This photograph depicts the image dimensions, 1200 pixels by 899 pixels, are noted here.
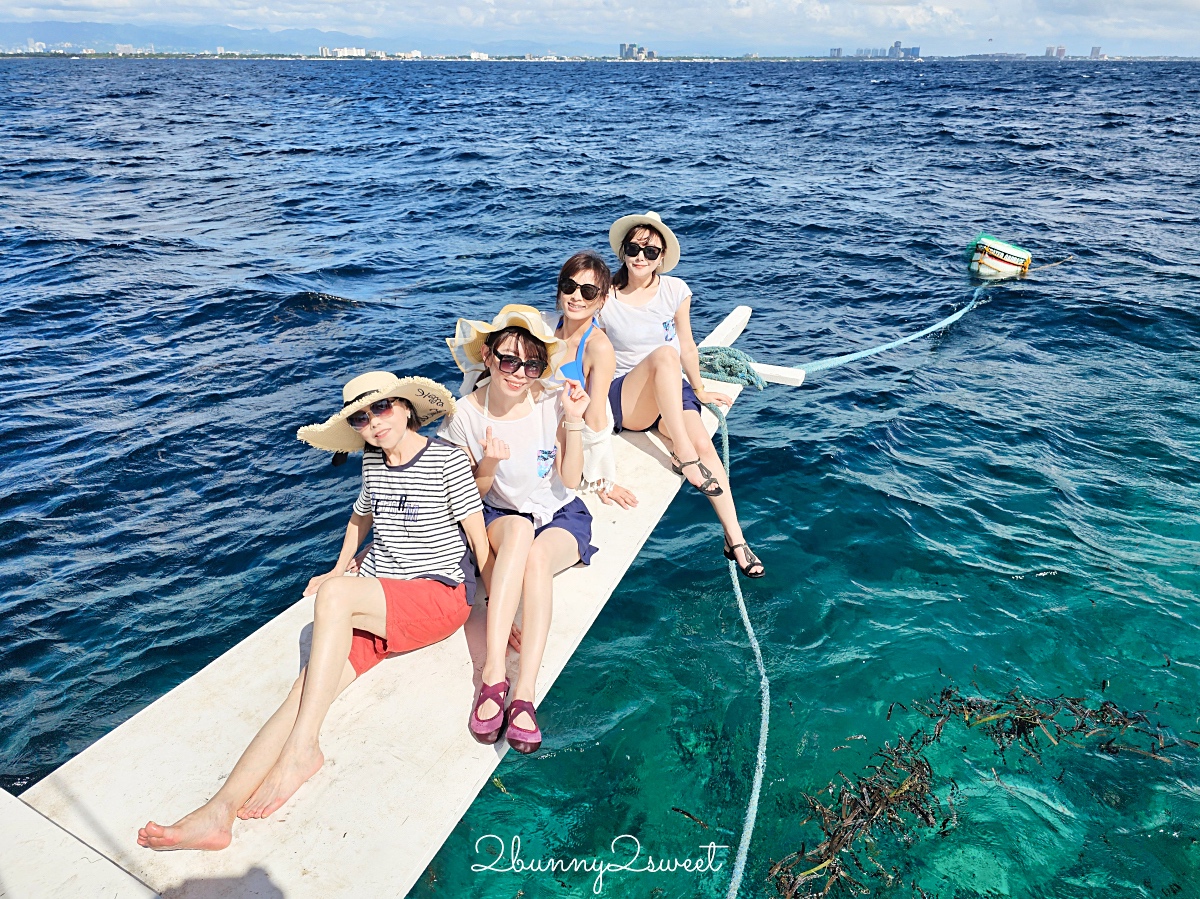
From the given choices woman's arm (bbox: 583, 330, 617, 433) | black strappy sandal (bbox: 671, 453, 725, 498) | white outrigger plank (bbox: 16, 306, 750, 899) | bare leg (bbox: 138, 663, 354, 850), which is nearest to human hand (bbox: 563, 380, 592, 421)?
woman's arm (bbox: 583, 330, 617, 433)

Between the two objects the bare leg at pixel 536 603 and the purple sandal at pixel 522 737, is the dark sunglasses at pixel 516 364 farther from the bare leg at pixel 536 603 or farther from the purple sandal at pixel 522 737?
the purple sandal at pixel 522 737

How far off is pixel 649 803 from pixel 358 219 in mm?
16402

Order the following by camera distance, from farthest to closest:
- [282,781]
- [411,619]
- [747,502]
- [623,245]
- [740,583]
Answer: [747,502] → [740,583] → [623,245] → [411,619] → [282,781]

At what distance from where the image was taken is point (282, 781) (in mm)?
3201

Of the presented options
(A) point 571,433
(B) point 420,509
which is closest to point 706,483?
(A) point 571,433

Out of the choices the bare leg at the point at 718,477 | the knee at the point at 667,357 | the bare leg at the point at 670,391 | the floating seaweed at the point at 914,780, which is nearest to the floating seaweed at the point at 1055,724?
the floating seaweed at the point at 914,780

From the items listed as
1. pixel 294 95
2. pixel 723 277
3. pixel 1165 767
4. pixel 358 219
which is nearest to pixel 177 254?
pixel 358 219

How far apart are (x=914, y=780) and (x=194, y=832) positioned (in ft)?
12.0

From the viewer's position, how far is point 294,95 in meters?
53.3

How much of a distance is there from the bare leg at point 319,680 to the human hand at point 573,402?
4.86 ft

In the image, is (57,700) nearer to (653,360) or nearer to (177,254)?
(653,360)

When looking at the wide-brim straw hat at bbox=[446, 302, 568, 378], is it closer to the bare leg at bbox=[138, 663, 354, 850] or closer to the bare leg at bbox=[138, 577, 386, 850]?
the bare leg at bbox=[138, 577, 386, 850]

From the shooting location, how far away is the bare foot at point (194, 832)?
2.90 meters

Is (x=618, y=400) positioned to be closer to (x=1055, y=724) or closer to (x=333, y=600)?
(x=333, y=600)
